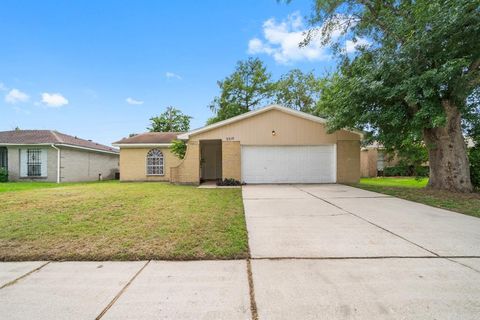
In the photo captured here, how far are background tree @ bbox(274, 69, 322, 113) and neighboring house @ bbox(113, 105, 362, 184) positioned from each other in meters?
13.6

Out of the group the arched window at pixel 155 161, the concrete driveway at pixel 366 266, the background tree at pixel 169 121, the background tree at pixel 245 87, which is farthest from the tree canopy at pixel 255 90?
the concrete driveway at pixel 366 266

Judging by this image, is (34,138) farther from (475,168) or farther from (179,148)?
(475,168)

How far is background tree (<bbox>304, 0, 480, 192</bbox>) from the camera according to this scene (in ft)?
23.4

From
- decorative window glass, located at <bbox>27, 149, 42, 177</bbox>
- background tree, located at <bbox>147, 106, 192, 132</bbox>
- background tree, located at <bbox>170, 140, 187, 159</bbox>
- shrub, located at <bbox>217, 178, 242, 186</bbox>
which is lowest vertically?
shrub, located at <bbox>217, 178, 242, 186</bbox>

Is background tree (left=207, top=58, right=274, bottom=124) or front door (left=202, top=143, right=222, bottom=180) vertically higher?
background tree (left=207, top=58, right=274, bottom=124)

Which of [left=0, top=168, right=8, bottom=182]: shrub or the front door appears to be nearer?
[left=0, top=168, right=8, bottom=182]: shrub

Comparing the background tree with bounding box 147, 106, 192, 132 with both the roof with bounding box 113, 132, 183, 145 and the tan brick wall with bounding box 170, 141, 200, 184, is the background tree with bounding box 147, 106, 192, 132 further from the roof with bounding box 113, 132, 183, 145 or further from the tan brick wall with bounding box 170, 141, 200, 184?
the tan brick wall with bounding box 170, 141, 200, 184

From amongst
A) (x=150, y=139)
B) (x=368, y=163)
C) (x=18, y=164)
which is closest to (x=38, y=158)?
(x=18, y=164)

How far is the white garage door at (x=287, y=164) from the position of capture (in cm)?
1283

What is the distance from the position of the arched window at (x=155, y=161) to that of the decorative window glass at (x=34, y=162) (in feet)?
23.0

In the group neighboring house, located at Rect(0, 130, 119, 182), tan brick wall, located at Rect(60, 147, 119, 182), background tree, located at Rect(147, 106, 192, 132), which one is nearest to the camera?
neighboring house, located at Rect(0, 130, 119, 182)

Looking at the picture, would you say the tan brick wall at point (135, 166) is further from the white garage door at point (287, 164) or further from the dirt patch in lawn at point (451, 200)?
the dirt patch in lawn at point (451, 200)

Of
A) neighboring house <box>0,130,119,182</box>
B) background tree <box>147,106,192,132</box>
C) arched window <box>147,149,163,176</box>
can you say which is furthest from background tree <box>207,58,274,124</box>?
neighboring house <box>0,130,119,182</box>

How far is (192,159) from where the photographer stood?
1282cm
